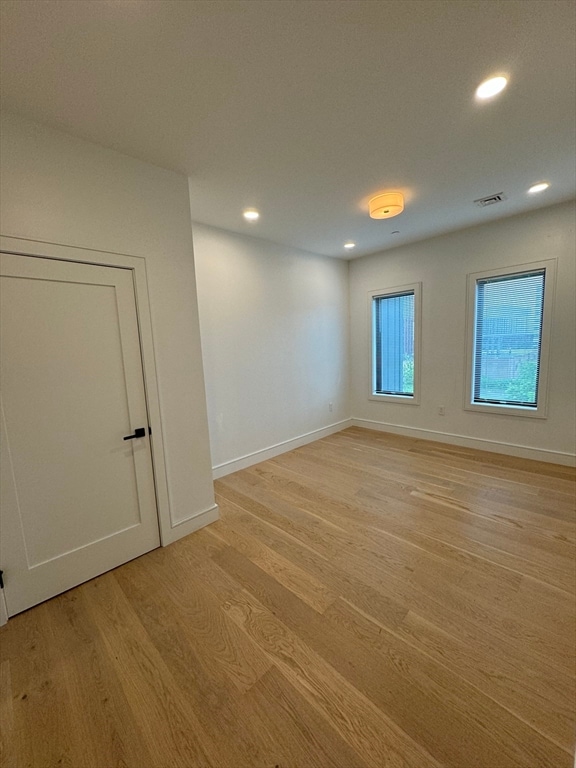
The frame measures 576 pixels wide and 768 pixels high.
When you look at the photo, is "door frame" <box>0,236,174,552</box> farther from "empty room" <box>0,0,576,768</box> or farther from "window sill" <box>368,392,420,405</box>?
"window sill" <box>368,392,420,405</box>

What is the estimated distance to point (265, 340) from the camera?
3902 mm

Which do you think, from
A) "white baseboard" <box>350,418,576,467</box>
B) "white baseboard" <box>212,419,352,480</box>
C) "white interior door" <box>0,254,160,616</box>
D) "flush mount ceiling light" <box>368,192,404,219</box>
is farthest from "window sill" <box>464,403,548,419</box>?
"white interior door" <box>0,254,160,616</box>

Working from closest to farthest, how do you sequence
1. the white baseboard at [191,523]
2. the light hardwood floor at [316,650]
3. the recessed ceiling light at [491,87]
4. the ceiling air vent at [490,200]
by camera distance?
the light hardwood floor at [316,650]
the recessed ceiling light at [491,87]
the white baseboard at [191,523]
the ceiling air vent at [490,200]

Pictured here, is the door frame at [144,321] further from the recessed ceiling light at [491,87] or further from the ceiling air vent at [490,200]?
the ceiling air vent at [490,200]

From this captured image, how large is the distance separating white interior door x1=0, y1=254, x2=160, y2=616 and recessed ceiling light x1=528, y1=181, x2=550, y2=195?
3.58 metres

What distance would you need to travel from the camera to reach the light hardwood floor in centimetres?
114

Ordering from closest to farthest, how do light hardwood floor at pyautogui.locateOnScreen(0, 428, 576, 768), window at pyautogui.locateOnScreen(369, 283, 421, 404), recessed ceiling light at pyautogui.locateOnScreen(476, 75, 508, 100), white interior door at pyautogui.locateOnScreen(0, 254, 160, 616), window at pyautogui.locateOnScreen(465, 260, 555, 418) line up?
light hardwood floor at pyautogui.locateOnScreen(0, 428, 576, 768), recessed ceiling light at pyautogui.locateOnScreen(476, 75, 508, 100), white interior door at pyautogui.locateOnScreen(0, 254, 160, 616), window at pyautogui.locateOnScreen(465, 260, 555, 418), window at pyautogui.locateOnScreen(369, 283, 421, 404)

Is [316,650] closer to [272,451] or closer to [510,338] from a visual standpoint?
[272,451]

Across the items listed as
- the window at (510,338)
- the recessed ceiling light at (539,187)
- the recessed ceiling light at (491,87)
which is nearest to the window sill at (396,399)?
the window at (510,338)

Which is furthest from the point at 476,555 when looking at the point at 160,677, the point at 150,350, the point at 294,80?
the point at 294,80

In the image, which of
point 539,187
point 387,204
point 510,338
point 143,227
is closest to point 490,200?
point 539,187

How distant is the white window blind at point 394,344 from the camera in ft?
15.0

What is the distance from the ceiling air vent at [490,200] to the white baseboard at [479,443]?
2.77 m

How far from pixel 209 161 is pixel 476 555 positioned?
3.32m
